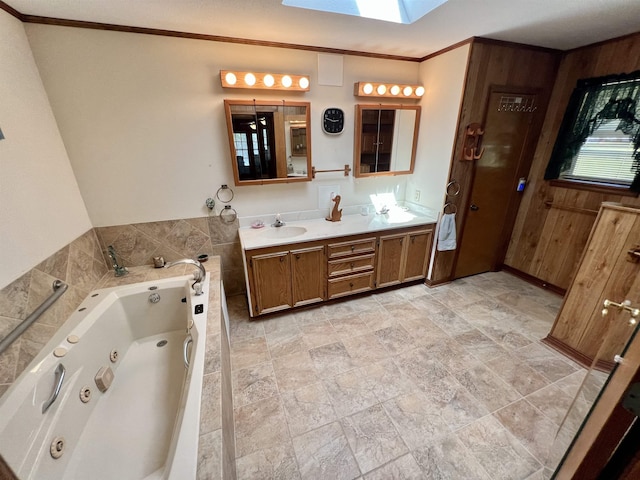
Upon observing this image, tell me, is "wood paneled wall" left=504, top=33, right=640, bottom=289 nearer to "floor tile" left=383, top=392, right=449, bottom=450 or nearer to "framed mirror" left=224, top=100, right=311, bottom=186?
"floor tile" left=383, top=392, right=449, bottom=450

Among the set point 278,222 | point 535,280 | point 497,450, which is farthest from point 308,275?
point 535,280

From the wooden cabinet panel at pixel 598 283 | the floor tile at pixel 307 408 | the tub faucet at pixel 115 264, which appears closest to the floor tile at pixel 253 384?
the floor tile at pixel 307 408

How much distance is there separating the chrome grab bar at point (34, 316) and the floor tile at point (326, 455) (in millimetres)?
1525

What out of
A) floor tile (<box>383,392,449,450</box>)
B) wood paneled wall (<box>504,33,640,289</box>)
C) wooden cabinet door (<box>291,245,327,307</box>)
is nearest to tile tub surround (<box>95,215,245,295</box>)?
wooden cabinet door (<box>291,245,327,307</box>)

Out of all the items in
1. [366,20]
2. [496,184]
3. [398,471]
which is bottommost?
[398,471]

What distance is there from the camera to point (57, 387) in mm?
1267

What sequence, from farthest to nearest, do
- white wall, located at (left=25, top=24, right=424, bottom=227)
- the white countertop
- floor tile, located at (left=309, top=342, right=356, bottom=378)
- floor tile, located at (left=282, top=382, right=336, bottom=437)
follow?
the white countertop < floor tile, located at (left=309, top=342, right=356, bottom=378) < white wall, located at (left=25, top=24, right=424, bottom=227) < floor tile, located at (left=282, top=382, right=336, bottom=437)

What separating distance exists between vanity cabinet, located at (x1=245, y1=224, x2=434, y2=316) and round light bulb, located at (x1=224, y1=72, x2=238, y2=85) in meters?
1.41

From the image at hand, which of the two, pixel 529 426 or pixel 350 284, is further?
pixel 350 284

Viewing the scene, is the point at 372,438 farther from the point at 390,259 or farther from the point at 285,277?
the point at 390,259

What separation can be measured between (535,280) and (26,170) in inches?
183

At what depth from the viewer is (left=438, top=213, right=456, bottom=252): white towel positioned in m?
2.59

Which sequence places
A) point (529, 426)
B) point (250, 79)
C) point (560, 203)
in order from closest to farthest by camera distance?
point (529, 426) → point (250, 79) → point (560, 203)

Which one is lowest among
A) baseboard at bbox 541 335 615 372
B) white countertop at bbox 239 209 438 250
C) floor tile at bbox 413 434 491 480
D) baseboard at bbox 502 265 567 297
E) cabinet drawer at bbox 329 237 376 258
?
floor tile at bbox 413 434 491 480
